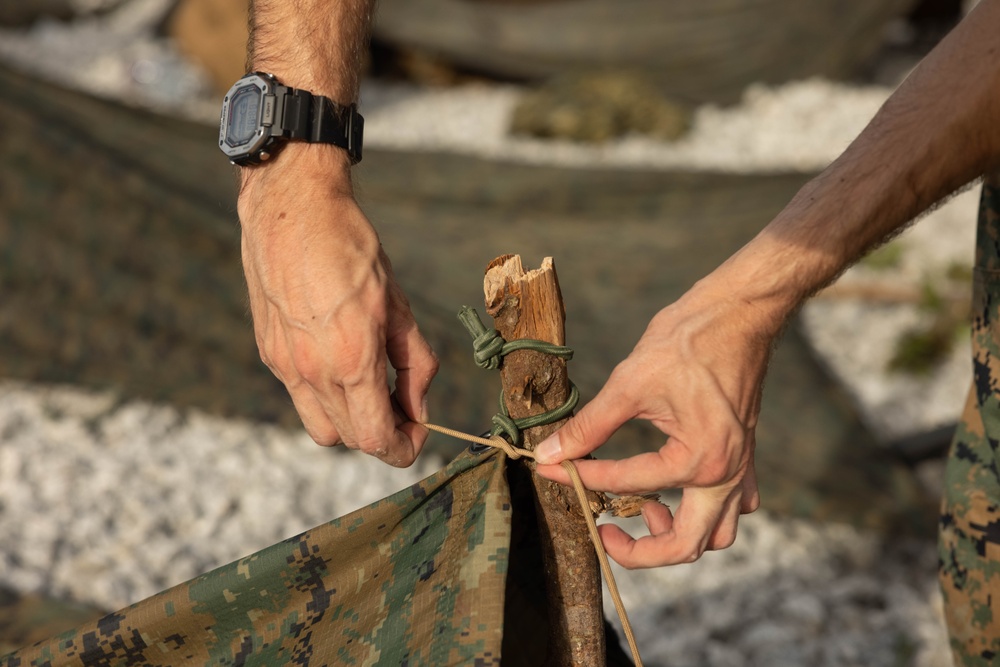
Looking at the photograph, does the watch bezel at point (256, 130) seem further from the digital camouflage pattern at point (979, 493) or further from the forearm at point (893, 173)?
the digital camouflage pattern at point (979, 493)

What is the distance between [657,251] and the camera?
14.4ft

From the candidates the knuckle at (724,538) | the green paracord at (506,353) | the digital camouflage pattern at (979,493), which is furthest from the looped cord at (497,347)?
the digital camouflage pattern at (979,493)

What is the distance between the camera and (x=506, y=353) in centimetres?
127

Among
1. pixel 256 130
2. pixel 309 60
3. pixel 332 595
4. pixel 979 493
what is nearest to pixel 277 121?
pixel 256 130

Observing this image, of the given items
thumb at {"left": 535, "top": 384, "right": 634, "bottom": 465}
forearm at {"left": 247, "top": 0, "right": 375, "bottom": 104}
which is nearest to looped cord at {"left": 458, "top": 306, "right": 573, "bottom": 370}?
thumb at {"left": 535, "top": 384, "right": 634, "bottom": 465}

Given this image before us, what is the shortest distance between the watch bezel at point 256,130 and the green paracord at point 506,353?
0.37m

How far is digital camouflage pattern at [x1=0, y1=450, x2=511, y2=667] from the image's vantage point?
1.23 m

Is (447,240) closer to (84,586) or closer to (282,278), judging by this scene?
(84,586)

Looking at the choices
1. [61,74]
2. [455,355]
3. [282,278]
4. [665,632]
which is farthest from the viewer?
[61,74]

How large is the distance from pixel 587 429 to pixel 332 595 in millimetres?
438

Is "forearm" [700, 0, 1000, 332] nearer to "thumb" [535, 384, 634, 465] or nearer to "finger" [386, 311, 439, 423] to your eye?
"thumb" [535, 384, 634, 465]

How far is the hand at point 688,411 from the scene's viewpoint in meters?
1.12

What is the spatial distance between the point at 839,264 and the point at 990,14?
38 centimetres

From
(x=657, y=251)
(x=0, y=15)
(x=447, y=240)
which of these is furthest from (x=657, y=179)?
(x=0, y=15)
